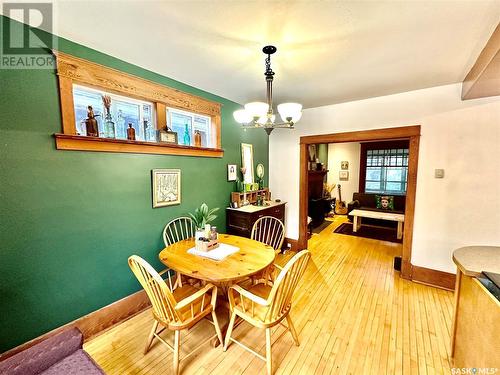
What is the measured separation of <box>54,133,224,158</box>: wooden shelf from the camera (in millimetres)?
1758

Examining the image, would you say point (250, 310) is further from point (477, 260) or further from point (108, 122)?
point (108, 122)

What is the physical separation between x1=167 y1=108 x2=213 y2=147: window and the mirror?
67cm

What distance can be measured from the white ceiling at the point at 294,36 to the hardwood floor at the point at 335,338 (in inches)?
101

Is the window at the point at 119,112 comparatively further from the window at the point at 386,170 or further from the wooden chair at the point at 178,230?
the window at the point at 386,170

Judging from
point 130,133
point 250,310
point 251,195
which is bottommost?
point 250,310

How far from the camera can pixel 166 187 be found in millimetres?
2498

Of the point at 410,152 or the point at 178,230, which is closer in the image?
the point at 178,230

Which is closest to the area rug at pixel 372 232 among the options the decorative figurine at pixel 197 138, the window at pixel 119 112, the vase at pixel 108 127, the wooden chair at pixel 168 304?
the decorative figurine at pixel 197 138

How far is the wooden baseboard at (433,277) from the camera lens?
2.68m

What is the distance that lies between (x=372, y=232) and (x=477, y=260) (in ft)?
13.1

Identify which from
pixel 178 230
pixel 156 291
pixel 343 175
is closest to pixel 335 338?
pixel 156 291

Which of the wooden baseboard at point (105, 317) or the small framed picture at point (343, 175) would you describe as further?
the small framed picture at point (343, 175)

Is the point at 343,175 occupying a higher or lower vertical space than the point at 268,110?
lower

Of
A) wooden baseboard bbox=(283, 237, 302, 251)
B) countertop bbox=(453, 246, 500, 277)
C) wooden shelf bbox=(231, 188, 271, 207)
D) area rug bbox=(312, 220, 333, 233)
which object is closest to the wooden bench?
area rug bbox=(312, 220, 333, 233)
